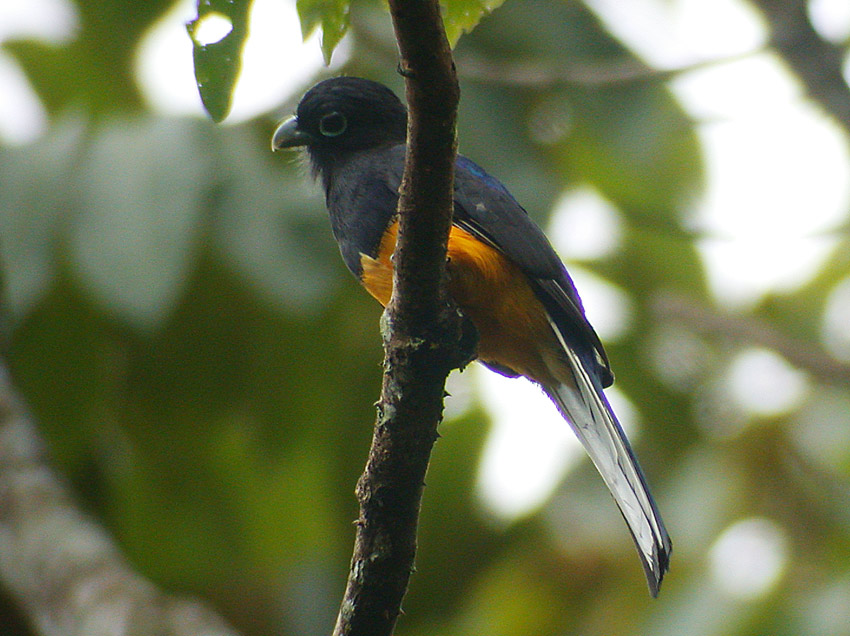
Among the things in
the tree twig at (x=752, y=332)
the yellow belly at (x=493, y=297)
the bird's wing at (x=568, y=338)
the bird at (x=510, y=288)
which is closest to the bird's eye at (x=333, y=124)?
the bird at (x=510, y=288)

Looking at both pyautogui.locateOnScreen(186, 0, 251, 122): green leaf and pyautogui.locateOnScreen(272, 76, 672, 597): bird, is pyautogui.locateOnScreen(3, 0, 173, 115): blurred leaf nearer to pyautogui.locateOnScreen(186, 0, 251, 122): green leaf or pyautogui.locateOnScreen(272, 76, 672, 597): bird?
pyautogui.locateOnScreen(272, 76, 672, 597): bird

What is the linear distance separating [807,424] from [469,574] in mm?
2540

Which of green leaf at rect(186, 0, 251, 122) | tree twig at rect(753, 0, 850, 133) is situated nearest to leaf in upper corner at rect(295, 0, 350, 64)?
green leaf at rect(186, 0, 251, 122)

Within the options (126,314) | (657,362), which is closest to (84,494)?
(126,314)

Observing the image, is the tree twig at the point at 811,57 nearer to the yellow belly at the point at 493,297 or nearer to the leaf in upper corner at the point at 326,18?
the yellow belly at the point at 493,297

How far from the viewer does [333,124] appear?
392 centimetres

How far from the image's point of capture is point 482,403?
726 cm

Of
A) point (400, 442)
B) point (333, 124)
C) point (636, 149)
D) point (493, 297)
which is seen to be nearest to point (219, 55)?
point (400, 442)

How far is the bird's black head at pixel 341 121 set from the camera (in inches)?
154

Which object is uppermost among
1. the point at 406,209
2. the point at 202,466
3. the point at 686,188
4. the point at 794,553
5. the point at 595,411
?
the point at 406,209

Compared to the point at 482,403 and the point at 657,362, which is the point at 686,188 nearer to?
the point at 657,362

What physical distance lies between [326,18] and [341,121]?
2.31 metres

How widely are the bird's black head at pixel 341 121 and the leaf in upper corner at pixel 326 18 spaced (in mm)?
2265

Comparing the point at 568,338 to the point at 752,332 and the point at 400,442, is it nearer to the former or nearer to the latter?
the point at 400,442
